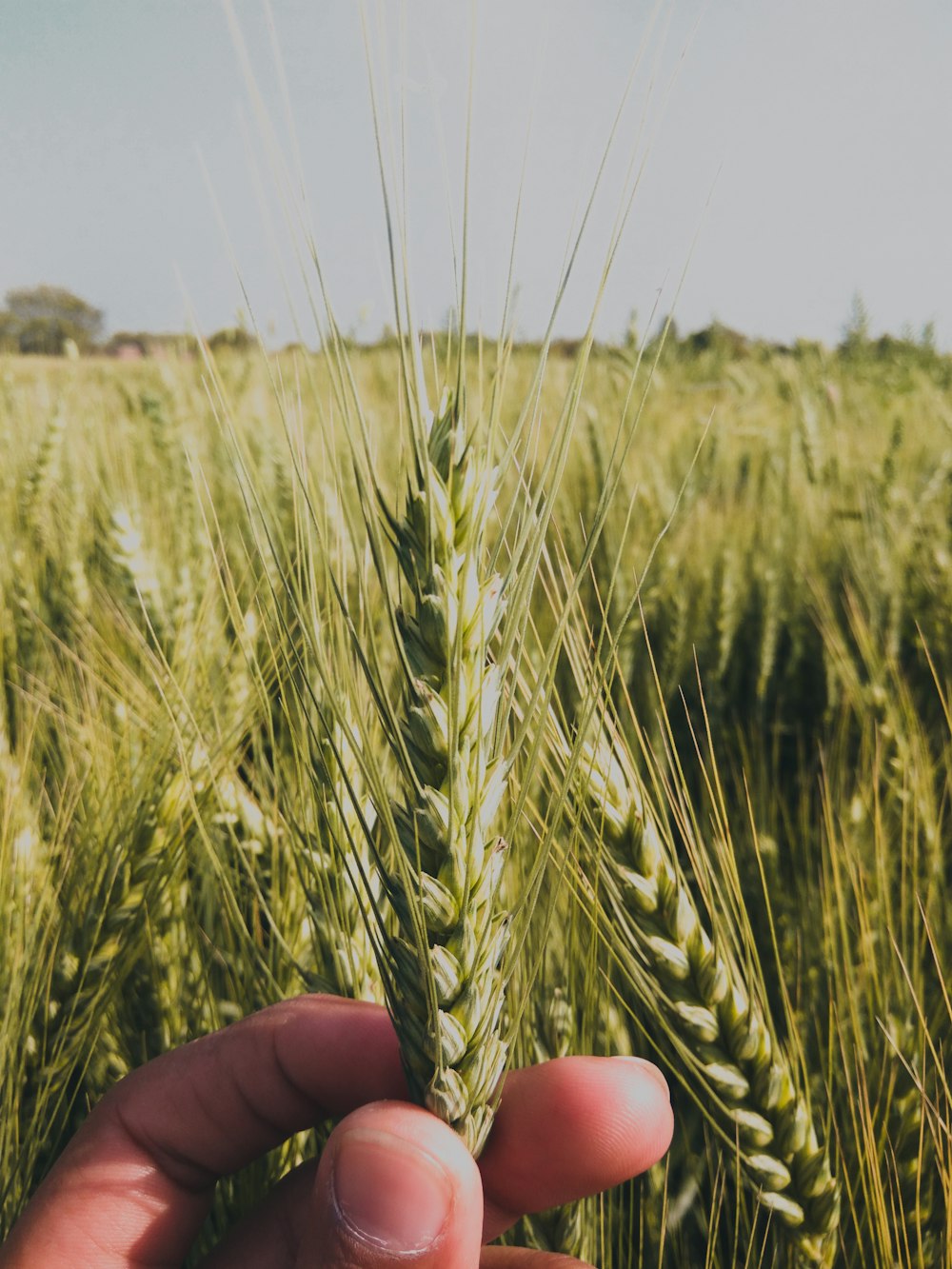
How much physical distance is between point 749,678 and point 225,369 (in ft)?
8.73

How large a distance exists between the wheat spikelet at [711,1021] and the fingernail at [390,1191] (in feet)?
0.75

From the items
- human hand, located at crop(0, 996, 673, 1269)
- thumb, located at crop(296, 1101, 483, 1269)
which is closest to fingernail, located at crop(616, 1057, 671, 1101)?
human hand, located at crop(0, 996, 673, 1269)

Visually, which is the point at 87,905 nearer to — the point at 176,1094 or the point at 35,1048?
the point at 35,1048

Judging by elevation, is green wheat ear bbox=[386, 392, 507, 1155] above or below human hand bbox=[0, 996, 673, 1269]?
above

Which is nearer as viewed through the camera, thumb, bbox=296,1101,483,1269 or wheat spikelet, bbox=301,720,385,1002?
thumb, bbox=296,1101,483,1269

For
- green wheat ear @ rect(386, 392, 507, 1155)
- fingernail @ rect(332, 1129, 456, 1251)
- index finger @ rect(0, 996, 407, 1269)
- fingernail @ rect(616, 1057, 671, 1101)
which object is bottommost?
index finger @ rect(0, 996, 407, 1269)

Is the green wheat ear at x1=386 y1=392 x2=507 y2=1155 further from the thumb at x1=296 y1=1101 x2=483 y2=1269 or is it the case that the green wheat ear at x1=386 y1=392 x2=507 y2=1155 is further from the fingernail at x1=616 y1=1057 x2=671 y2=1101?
the fingernail at x1=616 y1=1057 x2=671 y2=1101

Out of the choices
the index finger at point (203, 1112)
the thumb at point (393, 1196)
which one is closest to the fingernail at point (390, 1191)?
the thumb at point (393, 1196)

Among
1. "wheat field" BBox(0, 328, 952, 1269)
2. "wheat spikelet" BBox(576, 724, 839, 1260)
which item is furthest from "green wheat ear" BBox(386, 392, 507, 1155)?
"wheat spikelet" BBox(576, 724, 839, 1260)

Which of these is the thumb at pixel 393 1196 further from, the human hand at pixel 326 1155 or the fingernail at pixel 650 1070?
the fingernail at pixel 650 1070

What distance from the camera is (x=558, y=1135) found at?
76 cm

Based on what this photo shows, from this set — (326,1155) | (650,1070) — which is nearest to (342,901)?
(326,1155)

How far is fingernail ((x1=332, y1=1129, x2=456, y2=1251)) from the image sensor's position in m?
0.63

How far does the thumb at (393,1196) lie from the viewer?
2.08ft
